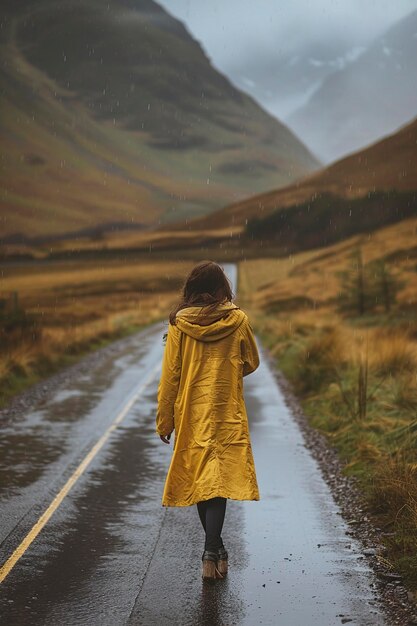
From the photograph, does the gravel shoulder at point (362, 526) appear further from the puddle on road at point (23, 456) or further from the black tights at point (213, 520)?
the puddle on road at point (23, 456)

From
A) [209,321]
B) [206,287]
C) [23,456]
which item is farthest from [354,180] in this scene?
[209,321]

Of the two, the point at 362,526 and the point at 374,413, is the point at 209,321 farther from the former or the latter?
the point at 374,413

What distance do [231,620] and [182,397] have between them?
4.77 ft

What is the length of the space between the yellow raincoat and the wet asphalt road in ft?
2.13

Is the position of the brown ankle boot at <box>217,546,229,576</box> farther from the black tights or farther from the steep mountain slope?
the steep mountain slope

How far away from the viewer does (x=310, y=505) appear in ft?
25.6

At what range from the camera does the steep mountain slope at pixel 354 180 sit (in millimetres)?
138875

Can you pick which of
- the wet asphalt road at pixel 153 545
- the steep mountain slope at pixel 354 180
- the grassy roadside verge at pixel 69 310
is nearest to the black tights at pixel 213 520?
the wet asphalt road at pixel 153 545

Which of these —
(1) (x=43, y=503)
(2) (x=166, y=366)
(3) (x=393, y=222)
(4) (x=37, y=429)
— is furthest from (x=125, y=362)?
(3) (x=393, y=222)

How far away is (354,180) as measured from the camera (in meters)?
164

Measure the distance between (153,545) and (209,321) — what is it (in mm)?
2010

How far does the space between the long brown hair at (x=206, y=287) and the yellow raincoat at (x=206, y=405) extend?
5 cm

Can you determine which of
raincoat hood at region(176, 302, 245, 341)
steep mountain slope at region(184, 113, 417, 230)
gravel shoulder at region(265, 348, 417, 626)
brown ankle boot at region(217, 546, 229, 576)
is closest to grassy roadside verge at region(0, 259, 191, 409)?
raincoat hood at region(176, 302, 245, 341)

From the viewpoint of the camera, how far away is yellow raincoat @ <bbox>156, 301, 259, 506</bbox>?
548 cm
